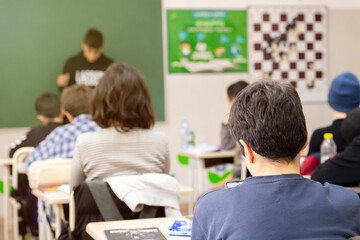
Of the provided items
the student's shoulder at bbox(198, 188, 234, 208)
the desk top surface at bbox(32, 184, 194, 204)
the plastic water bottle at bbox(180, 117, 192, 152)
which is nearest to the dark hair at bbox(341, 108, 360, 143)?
the desk top surface at bbox(32, 184, 194, 204)

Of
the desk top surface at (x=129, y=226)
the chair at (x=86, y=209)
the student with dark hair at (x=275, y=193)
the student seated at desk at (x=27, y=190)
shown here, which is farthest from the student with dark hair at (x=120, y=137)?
the student seated at desk at (x=27, y=190)

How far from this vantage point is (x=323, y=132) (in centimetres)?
328

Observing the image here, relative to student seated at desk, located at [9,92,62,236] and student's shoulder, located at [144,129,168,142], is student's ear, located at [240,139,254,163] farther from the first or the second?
student seated at desk, located at [9,92,62,236]

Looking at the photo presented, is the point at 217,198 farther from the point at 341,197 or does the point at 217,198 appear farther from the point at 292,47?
the point at 292,47

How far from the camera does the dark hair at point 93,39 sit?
5.43 meters

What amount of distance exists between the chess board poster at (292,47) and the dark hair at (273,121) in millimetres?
4908

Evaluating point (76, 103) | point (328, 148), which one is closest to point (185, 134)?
point (76, 103)

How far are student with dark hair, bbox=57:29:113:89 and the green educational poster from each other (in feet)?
2.54

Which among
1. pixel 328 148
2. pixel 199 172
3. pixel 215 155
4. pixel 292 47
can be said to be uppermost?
pixel 292 47

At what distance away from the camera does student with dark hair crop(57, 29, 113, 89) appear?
17.8 ft

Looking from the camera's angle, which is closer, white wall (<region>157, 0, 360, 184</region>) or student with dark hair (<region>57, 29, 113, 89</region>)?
student with dark hair (<region>57, 29, 113, 89</region>)

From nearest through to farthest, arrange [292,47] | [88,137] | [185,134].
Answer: [88,137] < [185,134] < [292,47]

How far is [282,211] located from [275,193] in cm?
4

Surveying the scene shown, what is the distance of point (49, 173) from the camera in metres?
2.77
